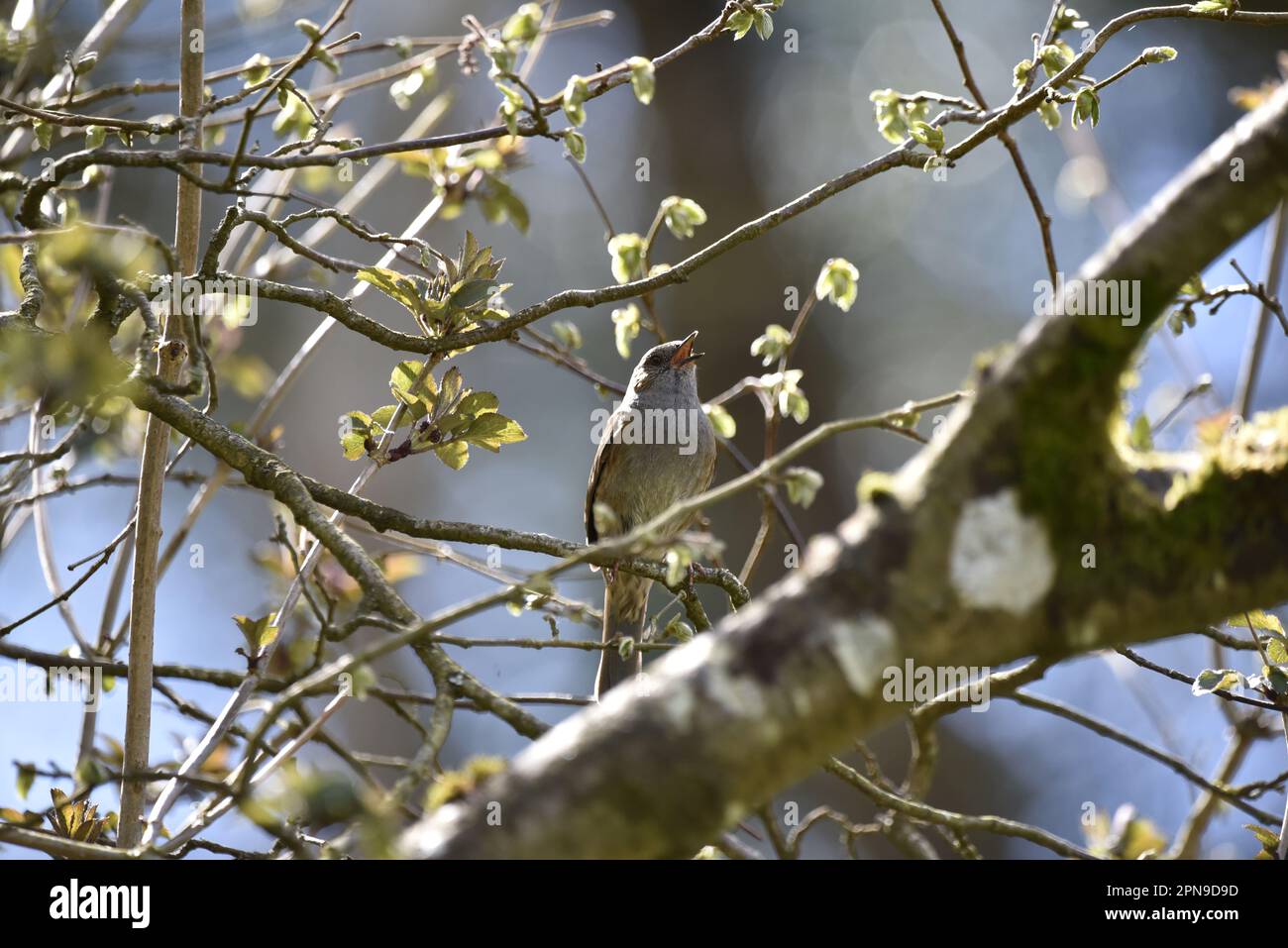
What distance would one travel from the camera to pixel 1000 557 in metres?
1.56

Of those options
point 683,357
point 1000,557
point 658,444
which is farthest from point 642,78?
point 658,444

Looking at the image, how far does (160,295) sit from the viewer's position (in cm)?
281

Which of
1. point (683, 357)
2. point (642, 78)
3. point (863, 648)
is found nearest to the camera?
point (863, 648)

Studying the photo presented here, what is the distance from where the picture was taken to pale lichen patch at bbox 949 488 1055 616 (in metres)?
1.55

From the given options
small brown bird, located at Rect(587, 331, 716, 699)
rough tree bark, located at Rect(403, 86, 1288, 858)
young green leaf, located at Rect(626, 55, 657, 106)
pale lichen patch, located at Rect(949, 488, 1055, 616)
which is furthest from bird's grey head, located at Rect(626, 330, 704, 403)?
pale lichen patch, located at Rect(949, 488, 1055, 616)

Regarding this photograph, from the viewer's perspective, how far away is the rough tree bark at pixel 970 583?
1431mm

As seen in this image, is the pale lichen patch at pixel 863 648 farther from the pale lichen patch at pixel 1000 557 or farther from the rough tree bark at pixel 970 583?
the pale lichen patch at pixel 1000 557

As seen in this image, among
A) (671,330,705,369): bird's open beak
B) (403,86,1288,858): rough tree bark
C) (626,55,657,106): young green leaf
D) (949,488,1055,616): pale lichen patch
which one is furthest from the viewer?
(671,330,705,369): bird's open beak

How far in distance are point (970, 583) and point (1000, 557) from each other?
6 centimetres

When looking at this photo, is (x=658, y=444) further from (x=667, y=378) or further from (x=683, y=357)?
(x=683, y=357)

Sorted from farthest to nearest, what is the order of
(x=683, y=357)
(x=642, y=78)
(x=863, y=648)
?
(x=683, y=357) → (x=642, y=78) → (x=863, y=648)

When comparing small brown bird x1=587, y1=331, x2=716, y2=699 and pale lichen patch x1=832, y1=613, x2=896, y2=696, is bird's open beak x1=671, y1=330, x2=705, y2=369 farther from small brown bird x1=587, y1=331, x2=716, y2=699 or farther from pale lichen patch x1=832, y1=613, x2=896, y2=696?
pale lichen patch x1=832, y1=613, x2=896, y2=696
